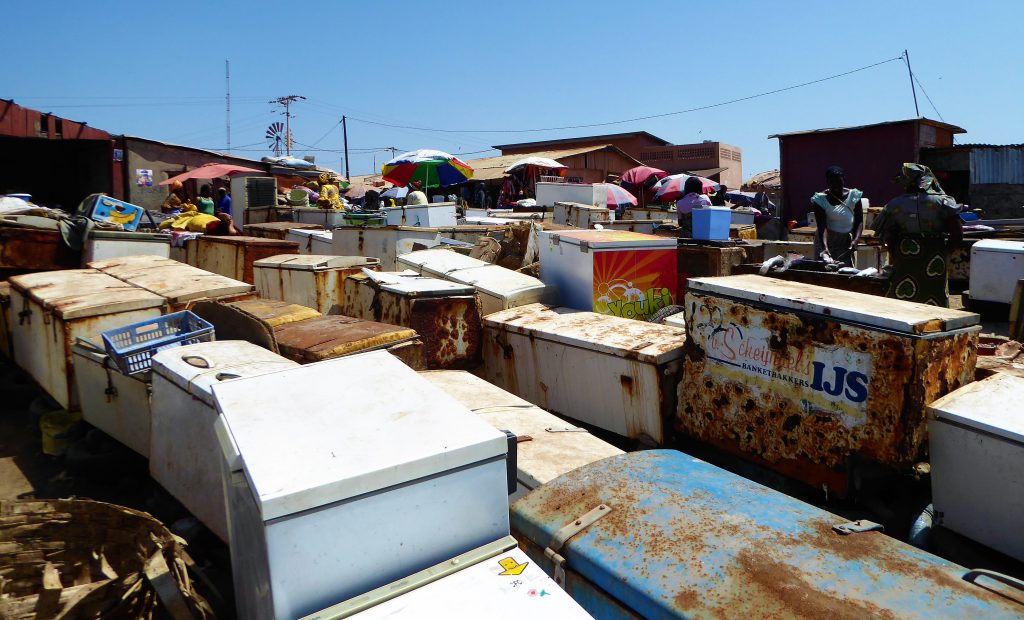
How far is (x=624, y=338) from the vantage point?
4.20 metres

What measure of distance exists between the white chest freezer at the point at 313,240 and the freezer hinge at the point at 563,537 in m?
7.20

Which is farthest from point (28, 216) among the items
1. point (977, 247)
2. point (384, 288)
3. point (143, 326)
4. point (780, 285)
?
point (977, 247)

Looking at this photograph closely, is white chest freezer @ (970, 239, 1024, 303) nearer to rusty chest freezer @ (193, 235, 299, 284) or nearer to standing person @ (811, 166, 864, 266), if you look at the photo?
standing person @ (811, 166, 864, 266)

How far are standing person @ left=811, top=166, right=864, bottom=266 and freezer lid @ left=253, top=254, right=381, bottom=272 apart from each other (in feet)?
14.2

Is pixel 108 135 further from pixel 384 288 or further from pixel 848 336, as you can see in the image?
pixel 848 336

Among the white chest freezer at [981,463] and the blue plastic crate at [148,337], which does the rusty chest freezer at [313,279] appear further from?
the white chest freezer at [981,463]

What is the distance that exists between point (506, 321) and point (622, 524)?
282cm

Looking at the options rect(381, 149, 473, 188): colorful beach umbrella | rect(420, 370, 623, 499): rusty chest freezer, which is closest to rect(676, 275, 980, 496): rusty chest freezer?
rect(420, 370, 623, 499): rusty chest freezer

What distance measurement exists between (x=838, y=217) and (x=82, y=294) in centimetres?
644

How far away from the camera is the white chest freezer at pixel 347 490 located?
1632 mm

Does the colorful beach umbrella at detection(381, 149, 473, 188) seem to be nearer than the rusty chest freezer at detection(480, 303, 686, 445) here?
No

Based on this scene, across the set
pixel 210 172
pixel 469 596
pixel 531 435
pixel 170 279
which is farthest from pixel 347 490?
pixel 210 172

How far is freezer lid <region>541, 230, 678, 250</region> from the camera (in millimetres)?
5277

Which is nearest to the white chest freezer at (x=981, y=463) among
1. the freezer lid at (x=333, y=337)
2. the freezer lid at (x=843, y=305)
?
the freezer lid at (x=843, y=305)
